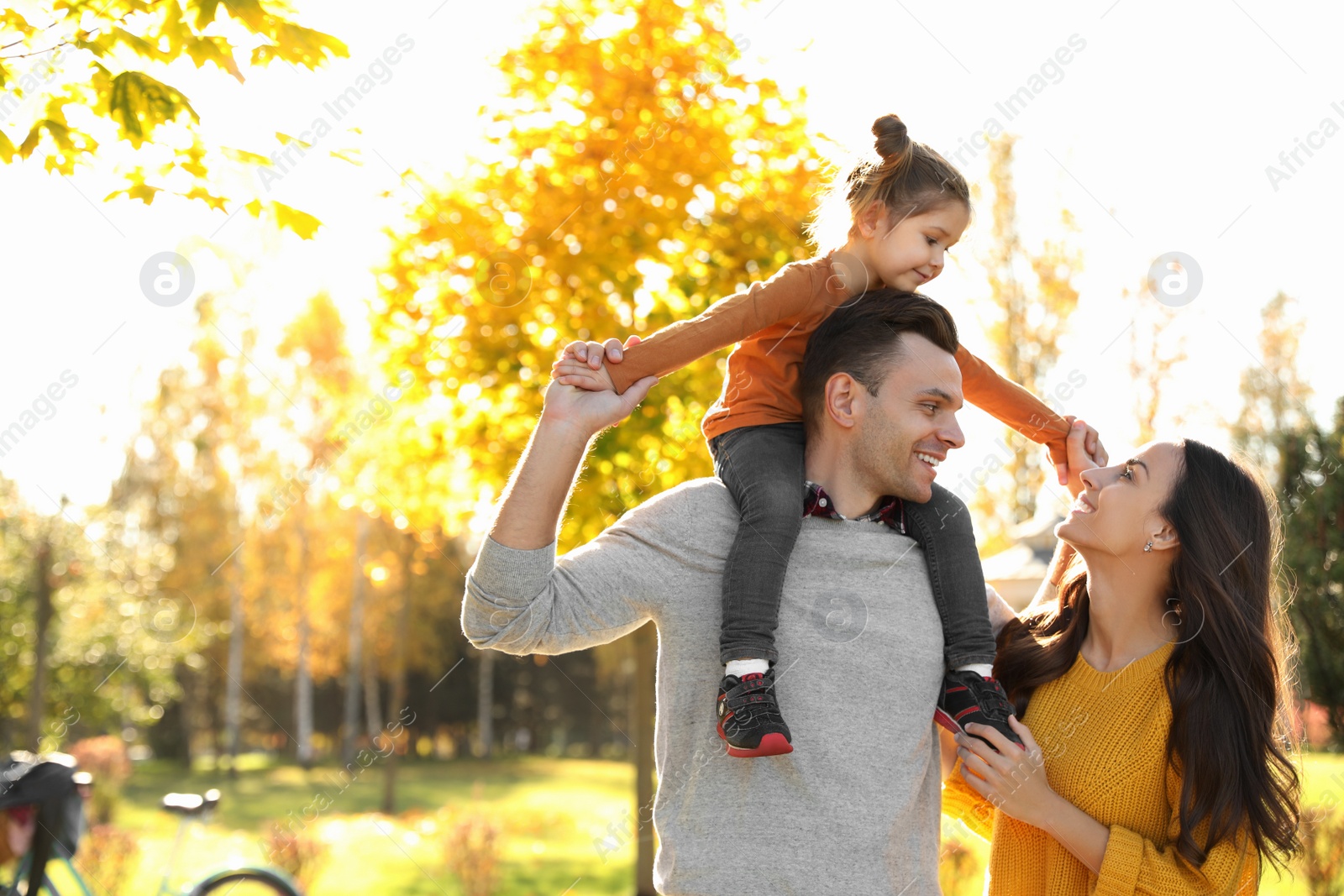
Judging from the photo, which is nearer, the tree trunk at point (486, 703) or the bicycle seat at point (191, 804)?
the bicycle seat at point (191, 804)

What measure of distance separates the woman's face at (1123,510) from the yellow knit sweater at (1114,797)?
24cm

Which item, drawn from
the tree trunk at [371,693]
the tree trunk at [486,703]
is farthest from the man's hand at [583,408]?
the tree trunk at [486,703]

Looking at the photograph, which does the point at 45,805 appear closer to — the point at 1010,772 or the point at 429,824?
the point at 1010,772

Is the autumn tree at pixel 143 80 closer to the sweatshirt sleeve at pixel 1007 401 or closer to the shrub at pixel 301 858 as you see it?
the sweatshirt sleeve at pixel 1007 401

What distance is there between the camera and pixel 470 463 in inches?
246

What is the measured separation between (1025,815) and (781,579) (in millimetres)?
768

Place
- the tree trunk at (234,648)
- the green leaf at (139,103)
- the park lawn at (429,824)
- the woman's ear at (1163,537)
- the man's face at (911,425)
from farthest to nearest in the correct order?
1. the tree trunk at (234,648)
2. the park lawn at (429,824)
3. the green leaf at (139,103)
4. the woman's ear at (1163,537)
5. the man's face at (911,425)

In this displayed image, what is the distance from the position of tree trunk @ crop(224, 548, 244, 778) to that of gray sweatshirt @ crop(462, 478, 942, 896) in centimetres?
1941

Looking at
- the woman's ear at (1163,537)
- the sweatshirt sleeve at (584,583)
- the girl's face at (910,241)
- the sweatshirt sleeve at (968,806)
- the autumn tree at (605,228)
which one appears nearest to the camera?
the sweatshirt sleeve at (584,583)

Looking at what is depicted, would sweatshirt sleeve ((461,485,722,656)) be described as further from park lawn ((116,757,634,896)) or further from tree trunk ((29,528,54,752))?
tree trunk ((29,528,54,752))

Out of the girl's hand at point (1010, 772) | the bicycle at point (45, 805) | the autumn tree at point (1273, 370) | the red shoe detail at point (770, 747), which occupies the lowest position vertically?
the bicycle at point (45, 805)

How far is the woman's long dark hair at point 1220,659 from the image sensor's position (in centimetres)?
218

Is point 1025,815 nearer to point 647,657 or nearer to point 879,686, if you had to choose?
point 879,686

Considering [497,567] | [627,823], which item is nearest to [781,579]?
[497,567]
